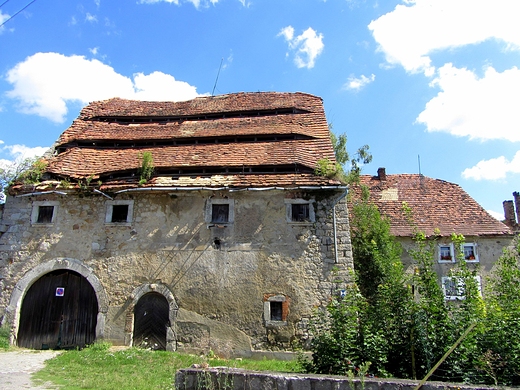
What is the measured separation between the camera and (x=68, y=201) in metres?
11.5

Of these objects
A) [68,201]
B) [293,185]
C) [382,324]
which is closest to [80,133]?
[68,201]

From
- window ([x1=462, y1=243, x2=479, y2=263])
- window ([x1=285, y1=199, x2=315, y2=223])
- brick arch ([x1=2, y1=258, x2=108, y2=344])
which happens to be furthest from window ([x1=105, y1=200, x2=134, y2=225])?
window ([x1=462, y1=243, x2=479, y2=263])

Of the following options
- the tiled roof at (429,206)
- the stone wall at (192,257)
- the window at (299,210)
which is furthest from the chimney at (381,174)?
the window at (299,210)

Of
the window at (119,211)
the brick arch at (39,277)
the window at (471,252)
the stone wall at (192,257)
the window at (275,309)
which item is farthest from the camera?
the window at (471,252)

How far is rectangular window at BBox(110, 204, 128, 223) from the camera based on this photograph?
37.3 ft

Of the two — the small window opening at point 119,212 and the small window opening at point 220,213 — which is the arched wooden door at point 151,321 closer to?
the small window opening at point 119,212

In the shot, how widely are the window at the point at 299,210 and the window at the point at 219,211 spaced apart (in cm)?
162

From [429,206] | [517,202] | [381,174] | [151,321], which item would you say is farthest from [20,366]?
[517,202]

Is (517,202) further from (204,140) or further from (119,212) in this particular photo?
(119,212)

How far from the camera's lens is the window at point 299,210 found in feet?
35.8

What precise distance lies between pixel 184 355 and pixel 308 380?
19.9ft

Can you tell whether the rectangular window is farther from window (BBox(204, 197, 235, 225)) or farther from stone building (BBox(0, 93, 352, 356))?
window (BBox(204, 197, 235, 225))

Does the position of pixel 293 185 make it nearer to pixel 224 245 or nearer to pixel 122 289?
pixel 224 245

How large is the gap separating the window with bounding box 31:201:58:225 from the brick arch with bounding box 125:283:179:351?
3.54 metres
